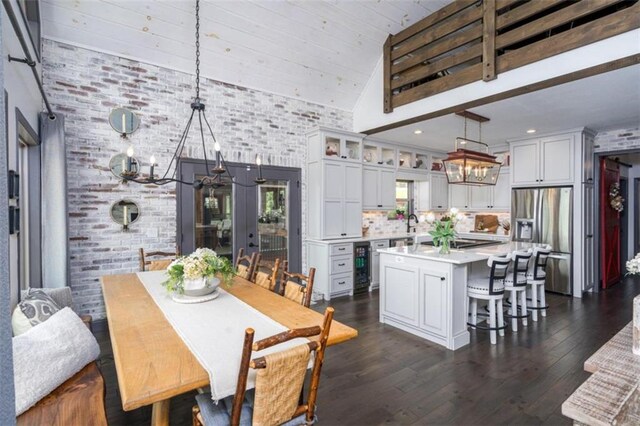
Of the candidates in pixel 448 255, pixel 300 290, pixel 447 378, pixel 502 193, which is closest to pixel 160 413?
pixel 300 290

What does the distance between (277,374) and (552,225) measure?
5968 mm

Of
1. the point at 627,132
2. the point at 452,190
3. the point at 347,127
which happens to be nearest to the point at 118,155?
the point at 347,127

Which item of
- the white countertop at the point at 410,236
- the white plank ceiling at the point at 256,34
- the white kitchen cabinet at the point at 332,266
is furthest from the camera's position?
the white countertop at the point at 410,236

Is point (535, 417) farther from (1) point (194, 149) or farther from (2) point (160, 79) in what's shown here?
(2) point (160, 79)

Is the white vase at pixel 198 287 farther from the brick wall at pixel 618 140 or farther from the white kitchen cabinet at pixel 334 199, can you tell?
the brick wall at pixel 618 140

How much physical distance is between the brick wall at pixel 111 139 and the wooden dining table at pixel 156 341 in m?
1.36

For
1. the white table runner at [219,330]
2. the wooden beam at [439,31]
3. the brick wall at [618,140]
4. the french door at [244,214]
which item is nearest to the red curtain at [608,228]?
the brick wall at [618,140]

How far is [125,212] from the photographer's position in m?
4.08

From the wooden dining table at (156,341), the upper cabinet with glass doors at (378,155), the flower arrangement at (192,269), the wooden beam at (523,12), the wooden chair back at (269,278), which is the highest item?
the wooden beam at (523,12)

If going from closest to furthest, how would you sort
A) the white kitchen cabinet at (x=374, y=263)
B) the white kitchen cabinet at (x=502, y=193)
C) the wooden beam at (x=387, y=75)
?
the wooden beam at (x=387, y=75) < the white kitchen cabinet at (x=374, y=263) < the white kitchen cabinet at (x=502, y=193)

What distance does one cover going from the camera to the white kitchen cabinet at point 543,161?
18.0ft

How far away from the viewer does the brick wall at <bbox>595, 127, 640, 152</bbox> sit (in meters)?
5.35

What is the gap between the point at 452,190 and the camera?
762 cm

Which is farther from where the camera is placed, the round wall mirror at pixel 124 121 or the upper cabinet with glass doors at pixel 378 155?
the upper cabinet with glass doors at pixel 378 155
